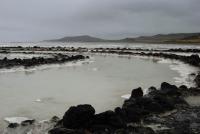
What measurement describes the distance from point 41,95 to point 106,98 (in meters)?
2.74

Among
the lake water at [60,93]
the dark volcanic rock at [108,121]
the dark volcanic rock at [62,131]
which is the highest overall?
the dark volcanic rock at [108,121]

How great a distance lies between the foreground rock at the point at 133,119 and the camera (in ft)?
26.9

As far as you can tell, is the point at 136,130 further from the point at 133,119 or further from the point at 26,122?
the point at 26,122

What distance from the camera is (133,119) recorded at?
926 cm

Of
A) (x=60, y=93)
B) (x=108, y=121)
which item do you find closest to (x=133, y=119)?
(x=108, y=121)

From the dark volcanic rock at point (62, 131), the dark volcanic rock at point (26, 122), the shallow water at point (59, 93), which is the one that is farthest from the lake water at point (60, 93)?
the dark volcanic rock at point (62, 131)

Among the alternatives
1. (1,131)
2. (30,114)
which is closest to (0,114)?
(30,114)

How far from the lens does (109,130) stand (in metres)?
8.17

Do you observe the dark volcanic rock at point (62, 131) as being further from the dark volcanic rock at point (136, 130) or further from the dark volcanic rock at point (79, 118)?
the dark volcanic rock at point (136, 130)

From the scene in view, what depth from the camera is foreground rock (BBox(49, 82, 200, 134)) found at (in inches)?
323

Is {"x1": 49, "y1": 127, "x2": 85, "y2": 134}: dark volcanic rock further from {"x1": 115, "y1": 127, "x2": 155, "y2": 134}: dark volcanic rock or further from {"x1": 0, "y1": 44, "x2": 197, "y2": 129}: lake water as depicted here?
{"x1": 0, "y1": 44, "x2": 197, "y2": 129}: lake water

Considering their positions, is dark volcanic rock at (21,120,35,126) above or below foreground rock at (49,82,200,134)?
below

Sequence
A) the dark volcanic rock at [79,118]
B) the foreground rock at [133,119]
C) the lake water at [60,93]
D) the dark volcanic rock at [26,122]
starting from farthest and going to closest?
the lake water at [60,93] → the dark volcanic rock at [26,122] → the dark volcanic rock at [79,118] → the foreground rock at [133,119]


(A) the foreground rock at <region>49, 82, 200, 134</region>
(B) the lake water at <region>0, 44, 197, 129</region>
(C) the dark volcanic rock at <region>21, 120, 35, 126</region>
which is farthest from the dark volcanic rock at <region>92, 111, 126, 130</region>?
(B) the lake water at <region>0, 44, 197, 129</region>
